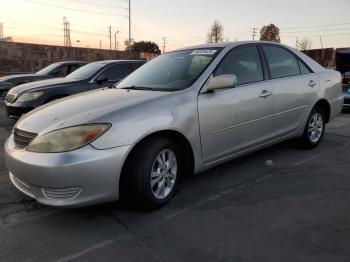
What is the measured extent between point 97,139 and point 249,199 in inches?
67.6

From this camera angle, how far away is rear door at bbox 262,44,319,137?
512cm

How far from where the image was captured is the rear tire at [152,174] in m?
3.55

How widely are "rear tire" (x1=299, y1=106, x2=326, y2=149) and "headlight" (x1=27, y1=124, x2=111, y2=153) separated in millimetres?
3426

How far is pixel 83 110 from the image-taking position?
377 centimetres

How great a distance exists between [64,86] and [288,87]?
4.97 meters

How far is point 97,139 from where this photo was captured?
3338 mm

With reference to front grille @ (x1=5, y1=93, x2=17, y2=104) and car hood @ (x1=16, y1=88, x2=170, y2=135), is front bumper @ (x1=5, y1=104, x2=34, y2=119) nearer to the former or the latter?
front grille @ (x1=5, y1=93, x2=17, y2=104)

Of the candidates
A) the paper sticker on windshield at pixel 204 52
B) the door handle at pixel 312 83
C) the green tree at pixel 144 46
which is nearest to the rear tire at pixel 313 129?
the door handle at pixel 312 83

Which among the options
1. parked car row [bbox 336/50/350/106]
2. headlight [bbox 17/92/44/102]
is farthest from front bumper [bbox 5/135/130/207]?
parked car row [bbox 336/50/350/106]

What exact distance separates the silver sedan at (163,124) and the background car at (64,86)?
368cm

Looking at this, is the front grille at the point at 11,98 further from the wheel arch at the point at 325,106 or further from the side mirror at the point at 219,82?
the wheel arch at the point at 325,106

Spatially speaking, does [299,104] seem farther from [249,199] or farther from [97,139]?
[97,139]

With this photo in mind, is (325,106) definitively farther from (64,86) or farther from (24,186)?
(64,86)

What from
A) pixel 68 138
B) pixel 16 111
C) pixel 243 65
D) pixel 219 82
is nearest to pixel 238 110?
pixel 219 82
